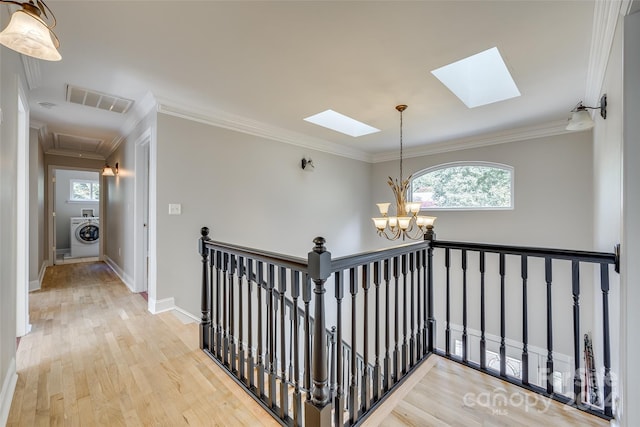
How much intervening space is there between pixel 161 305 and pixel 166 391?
1.56 metres

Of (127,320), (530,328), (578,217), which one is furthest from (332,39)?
(530,328)

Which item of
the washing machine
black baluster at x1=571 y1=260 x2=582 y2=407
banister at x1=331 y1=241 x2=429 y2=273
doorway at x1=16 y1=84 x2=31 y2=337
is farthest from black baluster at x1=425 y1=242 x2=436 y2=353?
the washing machine

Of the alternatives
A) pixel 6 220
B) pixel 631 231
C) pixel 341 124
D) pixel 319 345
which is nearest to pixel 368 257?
pixel 319 345

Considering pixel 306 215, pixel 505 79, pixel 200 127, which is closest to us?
pixel 505 79

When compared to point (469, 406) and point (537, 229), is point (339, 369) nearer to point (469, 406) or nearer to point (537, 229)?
point (469, 406)

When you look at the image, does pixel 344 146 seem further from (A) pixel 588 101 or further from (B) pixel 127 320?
(B) pixel 127 320

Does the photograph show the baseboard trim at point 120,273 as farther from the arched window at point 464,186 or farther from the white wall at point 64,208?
the arched window at point 464,186

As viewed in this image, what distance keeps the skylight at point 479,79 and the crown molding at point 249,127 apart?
7.68 feet

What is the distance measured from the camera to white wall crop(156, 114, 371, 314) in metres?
3.16

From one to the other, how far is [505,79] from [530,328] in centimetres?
347

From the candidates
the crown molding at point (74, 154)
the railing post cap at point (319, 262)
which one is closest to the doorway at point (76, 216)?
the crown molding at point (74, 154)

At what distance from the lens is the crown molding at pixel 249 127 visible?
3201 mm

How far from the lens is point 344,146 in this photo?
5281 mm

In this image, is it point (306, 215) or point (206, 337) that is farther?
point (306, 215)
